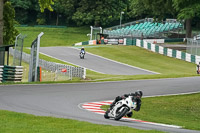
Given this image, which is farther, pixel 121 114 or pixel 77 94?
pixel 77 94

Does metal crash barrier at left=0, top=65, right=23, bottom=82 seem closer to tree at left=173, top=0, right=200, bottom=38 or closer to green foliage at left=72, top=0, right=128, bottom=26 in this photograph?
tree at left=173, top=0, right=200, bottom=38

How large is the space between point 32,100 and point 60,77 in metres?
14.2

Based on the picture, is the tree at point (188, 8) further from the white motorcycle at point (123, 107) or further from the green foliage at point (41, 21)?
the green foliage at point (41, 21)

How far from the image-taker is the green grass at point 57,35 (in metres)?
86.3

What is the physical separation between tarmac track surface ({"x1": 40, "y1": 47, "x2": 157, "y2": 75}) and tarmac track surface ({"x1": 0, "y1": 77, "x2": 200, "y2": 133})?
12847 mm

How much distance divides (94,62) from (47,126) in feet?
127

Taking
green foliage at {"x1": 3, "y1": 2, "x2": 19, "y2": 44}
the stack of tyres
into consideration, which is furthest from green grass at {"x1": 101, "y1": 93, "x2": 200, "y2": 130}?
green foliage at {"x1": 3, "y1": 2, "x2": 19, "y2": 44}

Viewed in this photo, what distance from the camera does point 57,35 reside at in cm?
9138

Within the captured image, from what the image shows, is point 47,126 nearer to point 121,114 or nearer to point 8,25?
point 121,114

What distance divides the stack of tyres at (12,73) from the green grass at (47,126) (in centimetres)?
1426

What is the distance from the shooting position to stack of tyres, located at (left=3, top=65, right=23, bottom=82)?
29.4 meters

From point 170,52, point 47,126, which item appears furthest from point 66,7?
point 47,126

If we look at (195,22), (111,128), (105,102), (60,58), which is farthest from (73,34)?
(111,128)

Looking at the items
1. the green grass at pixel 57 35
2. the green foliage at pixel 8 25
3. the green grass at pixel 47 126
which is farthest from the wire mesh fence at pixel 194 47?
the green grass at pixel 47 126
